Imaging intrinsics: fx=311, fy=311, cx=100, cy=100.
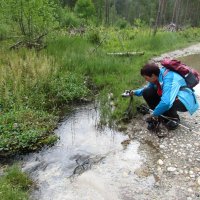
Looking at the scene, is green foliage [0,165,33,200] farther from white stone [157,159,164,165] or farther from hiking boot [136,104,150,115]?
hiking boot [136,104,150,115]

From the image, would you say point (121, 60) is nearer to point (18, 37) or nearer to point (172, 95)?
point (18, 37)

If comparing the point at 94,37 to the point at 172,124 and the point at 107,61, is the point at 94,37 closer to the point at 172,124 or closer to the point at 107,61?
the point at 107,61

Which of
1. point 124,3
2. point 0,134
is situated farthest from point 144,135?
point 124,3

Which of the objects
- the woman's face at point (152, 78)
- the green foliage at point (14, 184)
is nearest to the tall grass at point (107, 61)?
the woman's face at point (152, 78)

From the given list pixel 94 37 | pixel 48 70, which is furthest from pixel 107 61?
pixel 94 37

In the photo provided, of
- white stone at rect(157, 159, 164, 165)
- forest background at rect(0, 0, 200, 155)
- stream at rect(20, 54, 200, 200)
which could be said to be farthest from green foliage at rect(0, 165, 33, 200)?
white stone at rect(157, 159, 164, 165)

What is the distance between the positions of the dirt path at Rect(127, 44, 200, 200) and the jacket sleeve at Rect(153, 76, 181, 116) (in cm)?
76

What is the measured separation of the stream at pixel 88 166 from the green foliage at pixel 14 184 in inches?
7.0

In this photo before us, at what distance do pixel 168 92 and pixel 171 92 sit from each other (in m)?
0.06

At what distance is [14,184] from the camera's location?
484 cm

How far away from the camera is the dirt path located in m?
4.84

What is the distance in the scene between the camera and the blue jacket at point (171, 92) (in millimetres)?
5949

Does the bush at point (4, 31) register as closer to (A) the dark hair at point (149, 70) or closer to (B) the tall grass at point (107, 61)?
(B) the tall grass at point (107, 61)

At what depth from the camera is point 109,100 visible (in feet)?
28.1
